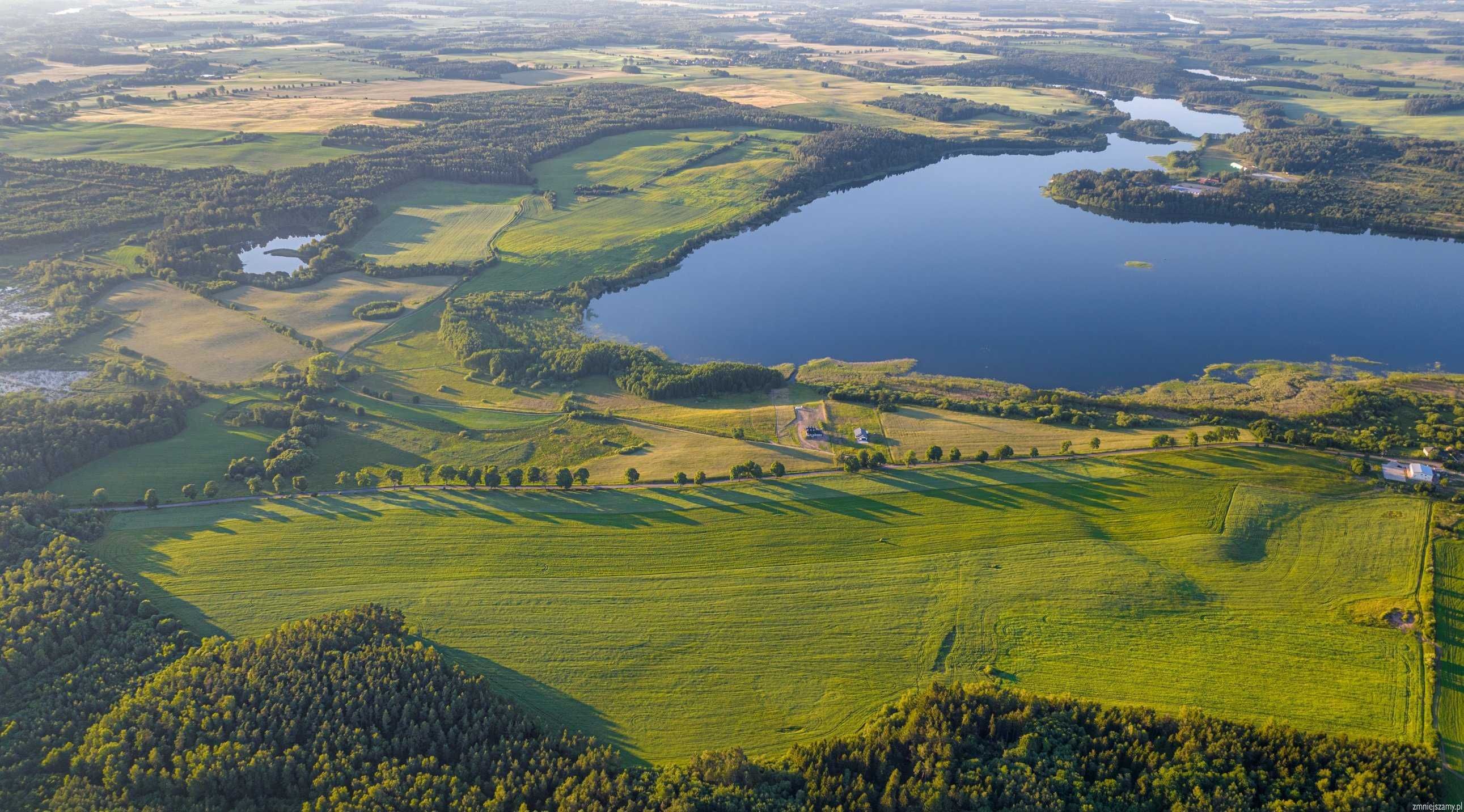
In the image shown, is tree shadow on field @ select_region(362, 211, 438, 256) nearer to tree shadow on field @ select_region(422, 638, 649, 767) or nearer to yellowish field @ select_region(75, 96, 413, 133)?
yellowish field @ select_region(75, 96, 413, 133)

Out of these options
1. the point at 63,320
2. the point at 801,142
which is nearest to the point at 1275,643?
the point at 63,320

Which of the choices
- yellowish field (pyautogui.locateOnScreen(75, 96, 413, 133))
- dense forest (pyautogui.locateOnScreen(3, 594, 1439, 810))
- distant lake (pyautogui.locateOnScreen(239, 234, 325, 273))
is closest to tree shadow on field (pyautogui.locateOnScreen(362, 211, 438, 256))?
distant lake (pyautogui.locateOnScreen(239, 234, 325, 273))

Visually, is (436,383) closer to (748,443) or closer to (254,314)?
(254,314)

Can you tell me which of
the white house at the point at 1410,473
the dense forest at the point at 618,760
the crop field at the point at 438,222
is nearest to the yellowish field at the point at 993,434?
the white house at the point at 1410,473

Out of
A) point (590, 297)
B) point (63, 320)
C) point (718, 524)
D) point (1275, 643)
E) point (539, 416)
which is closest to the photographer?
point (1275, 643)

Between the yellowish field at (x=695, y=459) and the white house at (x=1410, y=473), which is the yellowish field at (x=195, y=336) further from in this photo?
the white house at (x=1410, y=473)

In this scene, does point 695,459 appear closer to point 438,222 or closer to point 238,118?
point 438,222
